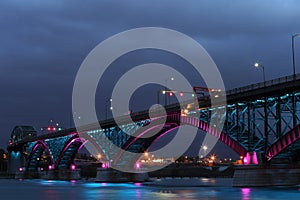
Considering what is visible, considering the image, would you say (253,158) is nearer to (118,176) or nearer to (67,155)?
(118,176)

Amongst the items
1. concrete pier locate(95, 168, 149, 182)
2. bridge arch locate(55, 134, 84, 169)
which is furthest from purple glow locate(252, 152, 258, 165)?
bridge arch locate(55, 134, 84, 169)

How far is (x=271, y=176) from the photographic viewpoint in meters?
75.4

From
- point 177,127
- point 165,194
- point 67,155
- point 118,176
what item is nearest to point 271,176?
point 165,194

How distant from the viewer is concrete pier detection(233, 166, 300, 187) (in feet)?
246

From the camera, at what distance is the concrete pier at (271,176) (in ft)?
246

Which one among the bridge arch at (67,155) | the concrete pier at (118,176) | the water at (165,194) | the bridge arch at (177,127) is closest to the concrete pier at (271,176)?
the water at (165,194)

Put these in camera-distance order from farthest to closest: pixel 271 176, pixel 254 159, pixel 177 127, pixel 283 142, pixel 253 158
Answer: pixel 177 127, pixel 253 158, pixel 254 159, pixel 271 176, pixel 283 142

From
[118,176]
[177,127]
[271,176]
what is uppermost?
[177,127]

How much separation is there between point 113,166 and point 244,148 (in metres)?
57.9

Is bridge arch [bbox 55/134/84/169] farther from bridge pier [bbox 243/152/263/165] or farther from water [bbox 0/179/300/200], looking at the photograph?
bridge pier [bbox 243/152/263/165]

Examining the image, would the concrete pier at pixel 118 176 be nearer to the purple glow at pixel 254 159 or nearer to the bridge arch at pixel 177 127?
the bridge arch at pixel 177 127

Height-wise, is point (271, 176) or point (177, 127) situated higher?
point (177, 127)

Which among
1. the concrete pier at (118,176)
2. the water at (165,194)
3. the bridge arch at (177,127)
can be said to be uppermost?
the bridge arch at (177,127)

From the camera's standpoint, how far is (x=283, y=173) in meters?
75.4
